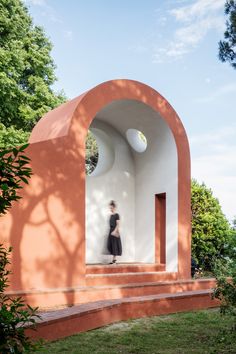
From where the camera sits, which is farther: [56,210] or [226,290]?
[56,210]

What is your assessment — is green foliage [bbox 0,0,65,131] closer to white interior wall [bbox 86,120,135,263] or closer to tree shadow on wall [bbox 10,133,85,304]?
white interior wall [bbox 86,120,135,263]

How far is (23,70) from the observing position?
752 inches

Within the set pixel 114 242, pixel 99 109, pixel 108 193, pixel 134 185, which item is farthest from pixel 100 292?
pixel 134 185

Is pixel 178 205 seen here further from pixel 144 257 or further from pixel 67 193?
pixel 67 193

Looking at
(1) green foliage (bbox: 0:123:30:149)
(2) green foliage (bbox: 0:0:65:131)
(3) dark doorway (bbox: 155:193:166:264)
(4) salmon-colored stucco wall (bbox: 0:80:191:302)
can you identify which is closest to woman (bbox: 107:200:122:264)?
(3) dark doorway (bbox: 155:193:166:264)

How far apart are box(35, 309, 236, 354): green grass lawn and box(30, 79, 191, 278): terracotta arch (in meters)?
2.17

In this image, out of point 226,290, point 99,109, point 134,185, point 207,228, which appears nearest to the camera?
point 226,290

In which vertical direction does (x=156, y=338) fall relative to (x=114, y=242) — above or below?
below

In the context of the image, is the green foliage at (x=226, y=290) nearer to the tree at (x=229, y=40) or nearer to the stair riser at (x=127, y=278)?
the stair riser at (x=127, y=278)

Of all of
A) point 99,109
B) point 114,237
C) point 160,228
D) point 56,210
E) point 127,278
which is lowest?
point 127,278

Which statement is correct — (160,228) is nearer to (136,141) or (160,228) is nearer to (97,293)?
(136,141)

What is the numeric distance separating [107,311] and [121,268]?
9.42ft

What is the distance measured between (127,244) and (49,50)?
12460mm

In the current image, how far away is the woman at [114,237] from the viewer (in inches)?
421
